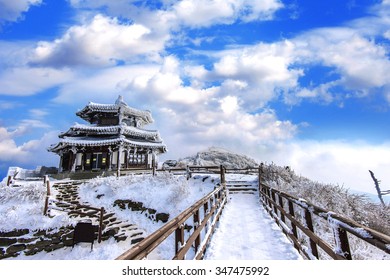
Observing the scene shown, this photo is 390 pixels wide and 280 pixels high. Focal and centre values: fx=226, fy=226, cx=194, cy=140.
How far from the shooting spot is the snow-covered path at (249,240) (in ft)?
18.1

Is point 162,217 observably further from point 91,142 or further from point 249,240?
point 91,142

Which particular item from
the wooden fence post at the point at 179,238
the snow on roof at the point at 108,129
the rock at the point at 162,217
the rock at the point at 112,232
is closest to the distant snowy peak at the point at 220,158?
the snow on roof at the point at 108,129

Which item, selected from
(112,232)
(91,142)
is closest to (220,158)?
(91,142)

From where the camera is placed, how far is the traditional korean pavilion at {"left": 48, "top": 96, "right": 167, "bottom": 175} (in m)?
27.9

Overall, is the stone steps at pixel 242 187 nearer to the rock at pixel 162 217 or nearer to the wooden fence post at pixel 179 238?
the rock at pixel 162 217

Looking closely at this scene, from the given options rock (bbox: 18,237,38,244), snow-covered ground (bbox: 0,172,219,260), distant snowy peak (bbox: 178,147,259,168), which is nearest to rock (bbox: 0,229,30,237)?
snow-covered ground (bbox: 0,172,219,260)

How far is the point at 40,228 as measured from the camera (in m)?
12.9

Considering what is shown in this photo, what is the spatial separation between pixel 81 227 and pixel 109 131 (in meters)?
19.9

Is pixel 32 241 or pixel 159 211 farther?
pixel 159 211

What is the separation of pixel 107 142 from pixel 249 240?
24.5 m

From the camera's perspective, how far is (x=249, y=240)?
6.71 m

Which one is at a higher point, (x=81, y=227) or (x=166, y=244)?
(x=81, y=227)
